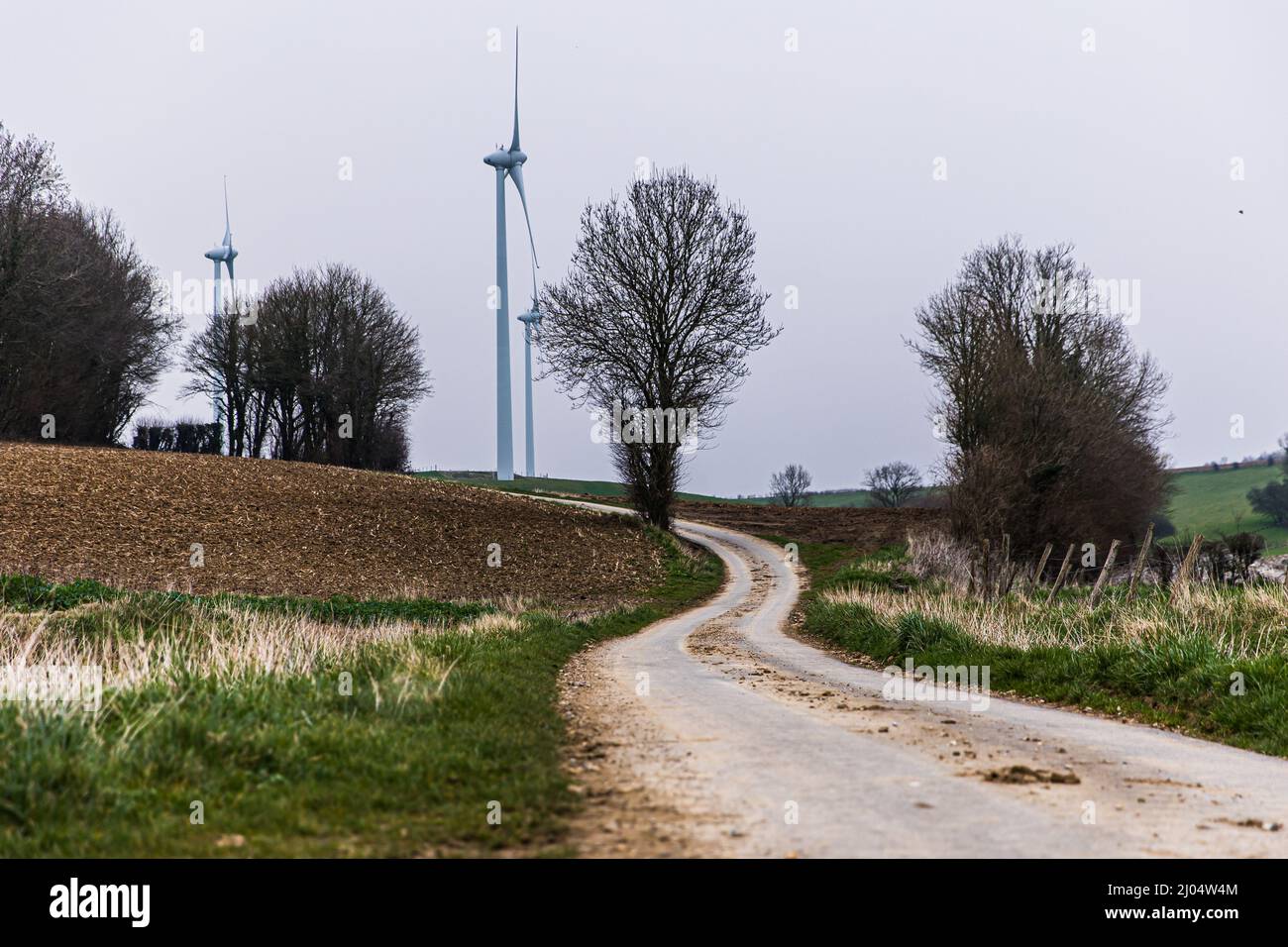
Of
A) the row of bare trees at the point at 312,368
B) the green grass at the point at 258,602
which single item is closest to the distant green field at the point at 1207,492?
the row of bare trees at the point at 312,368

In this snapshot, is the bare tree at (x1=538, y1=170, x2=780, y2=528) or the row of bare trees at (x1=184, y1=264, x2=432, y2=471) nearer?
the bare tree at (x1=538, y1=170, x2=780, y2=528)

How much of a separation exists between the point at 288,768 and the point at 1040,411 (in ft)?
131

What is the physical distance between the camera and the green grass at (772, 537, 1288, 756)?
1195cm

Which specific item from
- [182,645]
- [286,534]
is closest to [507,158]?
[286,534]

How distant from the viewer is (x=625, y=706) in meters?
12.3

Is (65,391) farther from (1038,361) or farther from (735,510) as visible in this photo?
(1038,361)

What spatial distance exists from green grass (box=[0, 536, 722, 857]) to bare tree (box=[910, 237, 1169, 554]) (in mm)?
25978

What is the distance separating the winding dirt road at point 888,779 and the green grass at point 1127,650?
988 mm

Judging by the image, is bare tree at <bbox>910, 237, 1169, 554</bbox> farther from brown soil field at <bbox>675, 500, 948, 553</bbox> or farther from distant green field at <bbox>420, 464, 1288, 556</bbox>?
distant green field at <bbox>420, 464, 1288, 556</bbox>

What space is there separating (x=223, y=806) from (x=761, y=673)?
11.1 m

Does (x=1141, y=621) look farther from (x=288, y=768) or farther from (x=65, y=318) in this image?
(x=65, y=318)

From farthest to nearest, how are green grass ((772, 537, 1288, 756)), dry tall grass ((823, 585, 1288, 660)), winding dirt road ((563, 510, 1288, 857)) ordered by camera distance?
1. dry tall grass ((823, 585, 1288, 660))
2. green grass ((772, 537, 1288, 756))
3. winding dirt road ((563, 510, 1288, 857))

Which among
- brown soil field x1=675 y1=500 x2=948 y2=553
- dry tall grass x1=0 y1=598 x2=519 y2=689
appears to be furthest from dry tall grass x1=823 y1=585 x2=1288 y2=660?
brown soil field x1=675 y1=500 x2=948 y2=553
